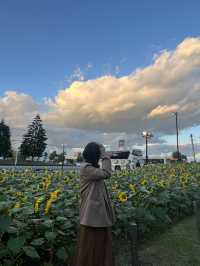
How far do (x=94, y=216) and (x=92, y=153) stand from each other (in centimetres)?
66

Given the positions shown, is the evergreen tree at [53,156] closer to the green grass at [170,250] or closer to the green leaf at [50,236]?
the green grass at [170,250]

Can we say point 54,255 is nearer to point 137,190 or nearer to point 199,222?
point 137,190

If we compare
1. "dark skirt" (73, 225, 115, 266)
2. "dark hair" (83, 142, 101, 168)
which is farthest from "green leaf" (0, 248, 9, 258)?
"dark hair" (83, 142, 101, 168)

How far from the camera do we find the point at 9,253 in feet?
10.1

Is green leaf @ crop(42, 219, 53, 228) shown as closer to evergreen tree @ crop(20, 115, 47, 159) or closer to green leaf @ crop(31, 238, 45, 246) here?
green leaf @ crop(31, 238, 45, 246)

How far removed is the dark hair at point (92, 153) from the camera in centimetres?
340

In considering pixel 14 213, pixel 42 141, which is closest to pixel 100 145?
pixel 14 213

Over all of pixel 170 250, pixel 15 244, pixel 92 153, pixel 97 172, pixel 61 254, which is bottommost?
pixel 170 250

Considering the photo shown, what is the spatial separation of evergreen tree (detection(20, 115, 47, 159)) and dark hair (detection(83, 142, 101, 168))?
→ 79646mm

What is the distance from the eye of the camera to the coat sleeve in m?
3.30

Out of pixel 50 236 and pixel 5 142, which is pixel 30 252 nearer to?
pixel 50 236

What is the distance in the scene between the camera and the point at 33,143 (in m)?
82.1

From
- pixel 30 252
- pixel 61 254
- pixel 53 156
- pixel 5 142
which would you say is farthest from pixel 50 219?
pixel 53 156

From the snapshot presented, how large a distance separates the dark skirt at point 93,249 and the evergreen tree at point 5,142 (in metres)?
72.5
